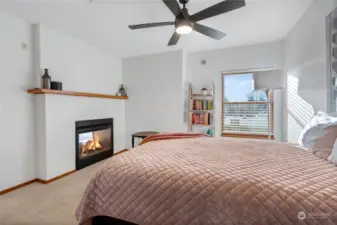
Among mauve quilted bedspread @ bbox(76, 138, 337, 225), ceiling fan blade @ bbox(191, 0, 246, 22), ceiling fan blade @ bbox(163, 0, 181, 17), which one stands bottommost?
mauve quilted bedspread @ bbox(76, 138, 337, 225)

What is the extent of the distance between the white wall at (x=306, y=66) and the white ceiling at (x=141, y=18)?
21cm

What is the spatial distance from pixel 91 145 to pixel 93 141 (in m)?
0.10

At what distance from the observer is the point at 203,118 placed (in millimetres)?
4129

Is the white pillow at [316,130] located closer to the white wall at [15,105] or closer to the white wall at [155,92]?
the white wall at [155,92]

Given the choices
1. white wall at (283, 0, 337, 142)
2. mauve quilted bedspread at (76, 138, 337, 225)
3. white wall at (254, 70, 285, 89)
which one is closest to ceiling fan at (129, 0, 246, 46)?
white wall at (283, 0, 337, 142)

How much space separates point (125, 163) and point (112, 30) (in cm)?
251

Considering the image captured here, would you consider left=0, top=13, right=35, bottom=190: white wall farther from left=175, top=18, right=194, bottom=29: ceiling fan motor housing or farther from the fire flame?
left=175, top=18, right=194, bottom=29: ceiling fan motor housing

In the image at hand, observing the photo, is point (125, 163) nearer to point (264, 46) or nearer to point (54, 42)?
point (54, 42)

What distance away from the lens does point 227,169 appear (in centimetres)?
111

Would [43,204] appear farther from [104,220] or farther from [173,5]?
[173,5]

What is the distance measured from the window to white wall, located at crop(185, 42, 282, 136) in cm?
17

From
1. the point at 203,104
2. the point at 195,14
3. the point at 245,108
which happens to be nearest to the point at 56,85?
the point at 195,14

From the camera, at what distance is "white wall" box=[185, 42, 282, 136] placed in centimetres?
368

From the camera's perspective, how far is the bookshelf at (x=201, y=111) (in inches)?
161
